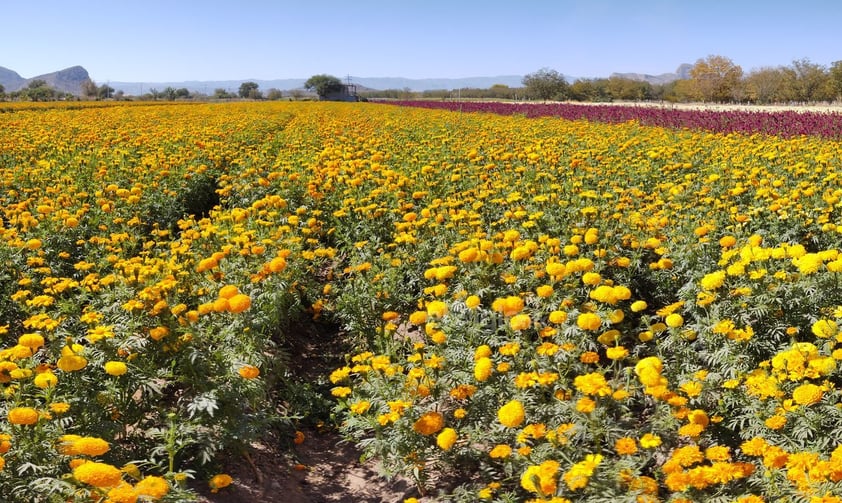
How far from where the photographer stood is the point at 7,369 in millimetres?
2688

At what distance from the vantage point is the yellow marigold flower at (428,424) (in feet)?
9.45

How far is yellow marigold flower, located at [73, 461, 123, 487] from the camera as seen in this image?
6.59 ft

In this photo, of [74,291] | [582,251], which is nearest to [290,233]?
[74,291]

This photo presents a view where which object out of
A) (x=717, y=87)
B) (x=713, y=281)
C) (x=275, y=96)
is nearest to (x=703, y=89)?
(x=717, y=87)

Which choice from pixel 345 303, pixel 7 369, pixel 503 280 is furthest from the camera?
pixel 345 303

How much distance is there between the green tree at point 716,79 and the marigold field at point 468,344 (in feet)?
249

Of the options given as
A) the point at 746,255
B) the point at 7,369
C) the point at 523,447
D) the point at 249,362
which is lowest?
the point at 523,447

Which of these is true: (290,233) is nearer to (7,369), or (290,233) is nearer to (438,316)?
(438,316)

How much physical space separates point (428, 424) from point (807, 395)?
1716 millimetres

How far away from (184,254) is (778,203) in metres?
5.37

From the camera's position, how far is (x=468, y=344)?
361 cm

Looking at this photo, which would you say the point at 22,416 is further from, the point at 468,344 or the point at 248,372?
the point at 468,344

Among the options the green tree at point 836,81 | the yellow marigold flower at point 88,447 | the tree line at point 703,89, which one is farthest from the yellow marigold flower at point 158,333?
the green tree at point 836,81

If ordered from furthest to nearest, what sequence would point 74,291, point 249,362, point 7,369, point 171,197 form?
point 171,197, point 74,291, point 249,362, point 7,369
